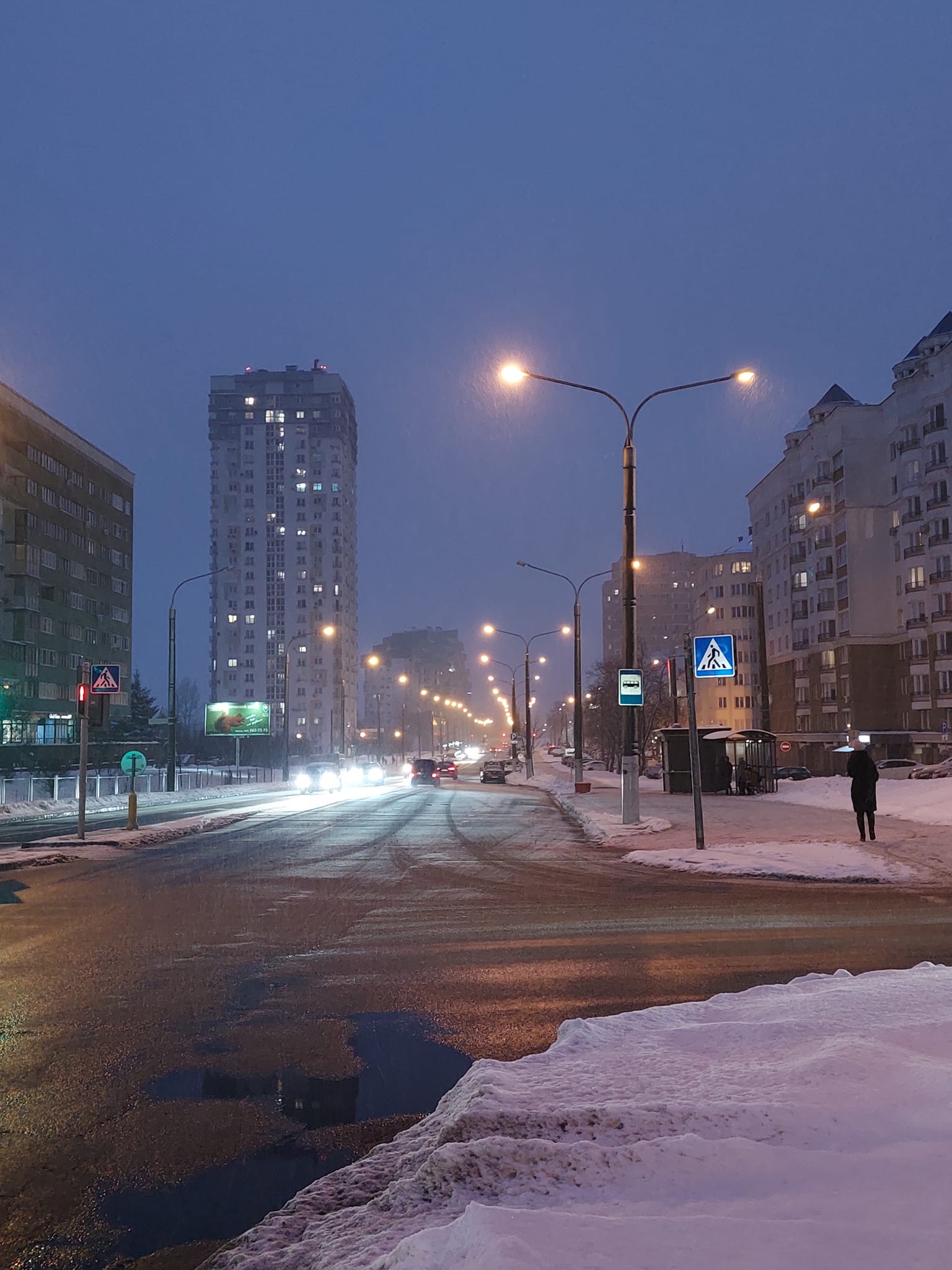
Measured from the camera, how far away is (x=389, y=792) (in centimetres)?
4997

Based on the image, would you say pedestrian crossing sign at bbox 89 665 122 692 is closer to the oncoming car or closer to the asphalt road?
the asphalt road

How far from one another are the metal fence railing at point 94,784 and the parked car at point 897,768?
121 feet

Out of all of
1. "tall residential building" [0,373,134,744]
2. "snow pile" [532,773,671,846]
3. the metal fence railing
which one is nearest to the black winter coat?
"snow pile" [532,773,671,846]

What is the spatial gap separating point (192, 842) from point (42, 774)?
37280 millimetres

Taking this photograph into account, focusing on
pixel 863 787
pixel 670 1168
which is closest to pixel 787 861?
pixel 863 787

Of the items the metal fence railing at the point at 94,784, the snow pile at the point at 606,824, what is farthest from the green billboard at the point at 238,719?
the snow pile at the point at 606,824

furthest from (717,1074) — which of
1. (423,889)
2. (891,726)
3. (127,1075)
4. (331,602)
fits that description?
(331,602)

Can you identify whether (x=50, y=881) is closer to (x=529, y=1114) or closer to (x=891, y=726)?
(x=529, y=1114)

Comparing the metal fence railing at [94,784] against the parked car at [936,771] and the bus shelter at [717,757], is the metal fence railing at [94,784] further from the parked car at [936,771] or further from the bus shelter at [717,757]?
the parked car at [936,771]

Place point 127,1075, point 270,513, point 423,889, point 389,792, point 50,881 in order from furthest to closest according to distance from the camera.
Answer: point 270,513 → point 389,792 → point 50,881 → point 423,889 → point 127,1075

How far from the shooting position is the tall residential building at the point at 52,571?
7756 centimetres

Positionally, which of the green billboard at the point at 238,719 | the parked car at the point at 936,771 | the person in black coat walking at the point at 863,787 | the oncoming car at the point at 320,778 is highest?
the green billboard at the point at 238,719

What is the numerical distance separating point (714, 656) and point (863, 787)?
3532 millimetres

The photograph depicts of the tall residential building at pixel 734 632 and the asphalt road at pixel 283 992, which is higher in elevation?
the tall residential building at pixel 734 632
